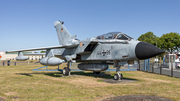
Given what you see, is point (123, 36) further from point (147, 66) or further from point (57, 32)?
point (147, 66)

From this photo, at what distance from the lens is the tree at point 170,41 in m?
48.8

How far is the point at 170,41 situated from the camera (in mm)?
49688

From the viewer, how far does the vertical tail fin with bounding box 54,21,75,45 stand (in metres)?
16.3

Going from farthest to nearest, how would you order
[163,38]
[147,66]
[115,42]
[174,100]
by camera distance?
1. [163,38]
2. [147,66]
3. [115,42]
4. [174,100]

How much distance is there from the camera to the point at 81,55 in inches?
517

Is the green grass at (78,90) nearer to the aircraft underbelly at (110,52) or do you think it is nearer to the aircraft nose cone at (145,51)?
the aircraft nose cone at (145,51)

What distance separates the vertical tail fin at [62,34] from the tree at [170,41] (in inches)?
1649

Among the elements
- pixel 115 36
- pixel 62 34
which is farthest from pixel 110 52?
pixel 62 34

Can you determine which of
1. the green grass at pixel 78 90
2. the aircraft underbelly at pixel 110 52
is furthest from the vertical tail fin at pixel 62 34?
the green grass at pixel 78 90

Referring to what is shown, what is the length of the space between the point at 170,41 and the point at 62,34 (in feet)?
143

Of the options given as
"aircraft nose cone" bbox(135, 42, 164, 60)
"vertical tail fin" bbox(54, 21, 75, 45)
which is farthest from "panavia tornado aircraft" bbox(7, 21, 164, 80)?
"vertical tail fin" bbox(54, 21, 75, 45)

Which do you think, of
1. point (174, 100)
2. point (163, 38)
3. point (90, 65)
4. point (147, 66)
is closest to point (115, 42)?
point (90, 65)

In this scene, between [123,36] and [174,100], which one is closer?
[174,100]

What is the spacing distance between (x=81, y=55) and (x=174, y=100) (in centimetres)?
865
